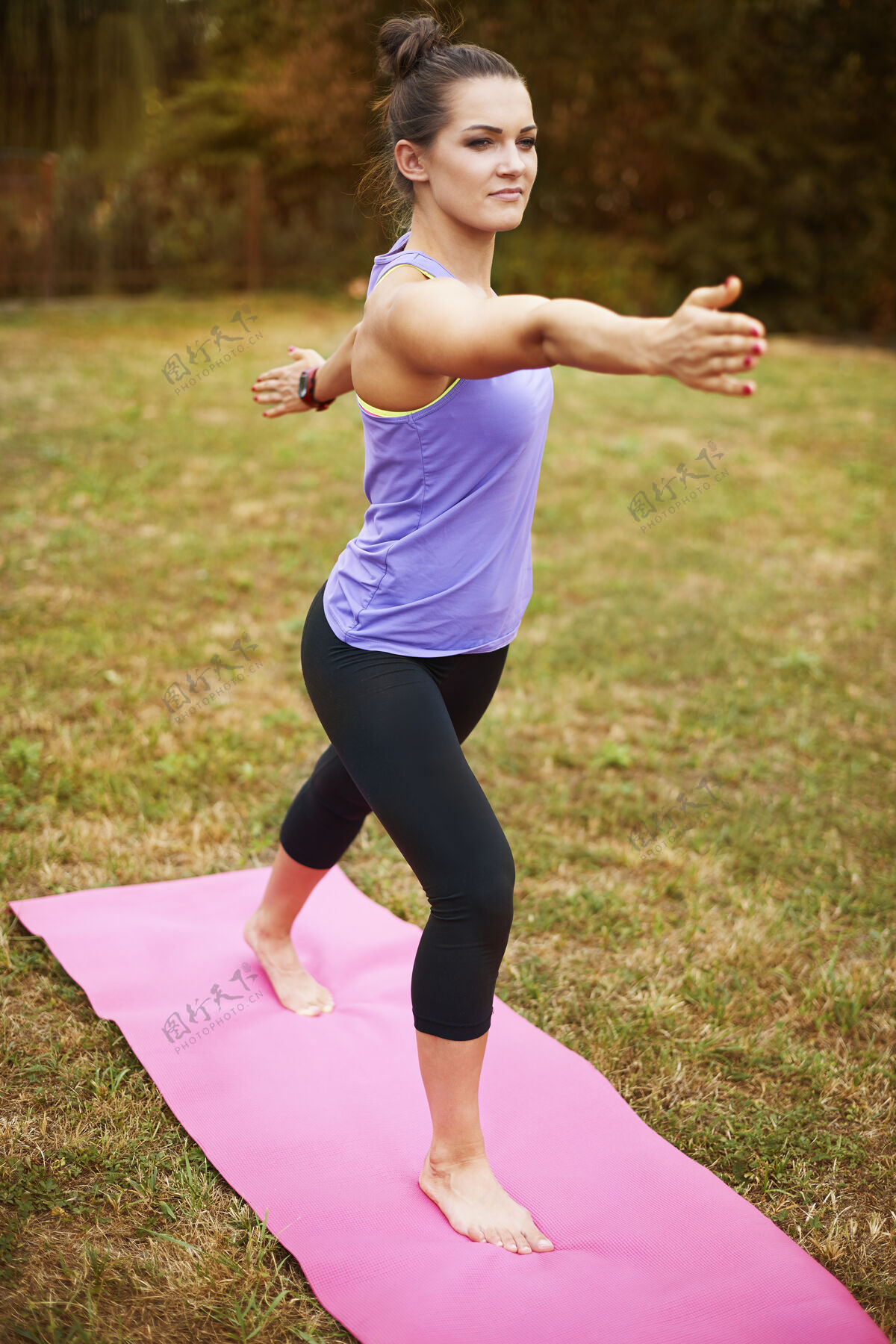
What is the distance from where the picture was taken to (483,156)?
177cm

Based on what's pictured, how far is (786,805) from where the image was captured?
12.8 ft

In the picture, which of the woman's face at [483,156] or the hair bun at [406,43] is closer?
the woman's face at [483,156]

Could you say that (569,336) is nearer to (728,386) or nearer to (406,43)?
(728,386)

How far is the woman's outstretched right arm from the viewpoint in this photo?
129cm

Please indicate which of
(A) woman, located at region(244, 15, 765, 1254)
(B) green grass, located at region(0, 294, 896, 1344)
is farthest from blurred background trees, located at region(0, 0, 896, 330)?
(A) woman, located at region(244, 15, 765, 1254)

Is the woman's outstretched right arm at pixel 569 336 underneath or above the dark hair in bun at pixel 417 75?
underneath

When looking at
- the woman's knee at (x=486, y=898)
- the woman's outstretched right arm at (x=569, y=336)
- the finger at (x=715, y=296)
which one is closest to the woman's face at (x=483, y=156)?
the woman's outstretched right arm at (x=569, y=336)

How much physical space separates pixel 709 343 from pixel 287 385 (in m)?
1.43

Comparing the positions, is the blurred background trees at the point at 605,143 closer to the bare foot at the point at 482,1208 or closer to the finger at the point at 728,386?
the bare foot at the point at 482,1208

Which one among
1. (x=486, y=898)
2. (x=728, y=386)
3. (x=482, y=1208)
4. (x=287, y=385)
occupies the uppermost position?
(x=728, y=386)

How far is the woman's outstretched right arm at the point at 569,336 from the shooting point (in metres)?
1.29

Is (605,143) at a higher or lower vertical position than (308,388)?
higher

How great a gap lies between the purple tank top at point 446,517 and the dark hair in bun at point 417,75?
19 centimetres

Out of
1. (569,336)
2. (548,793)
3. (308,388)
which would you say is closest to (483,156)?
(569,336)
